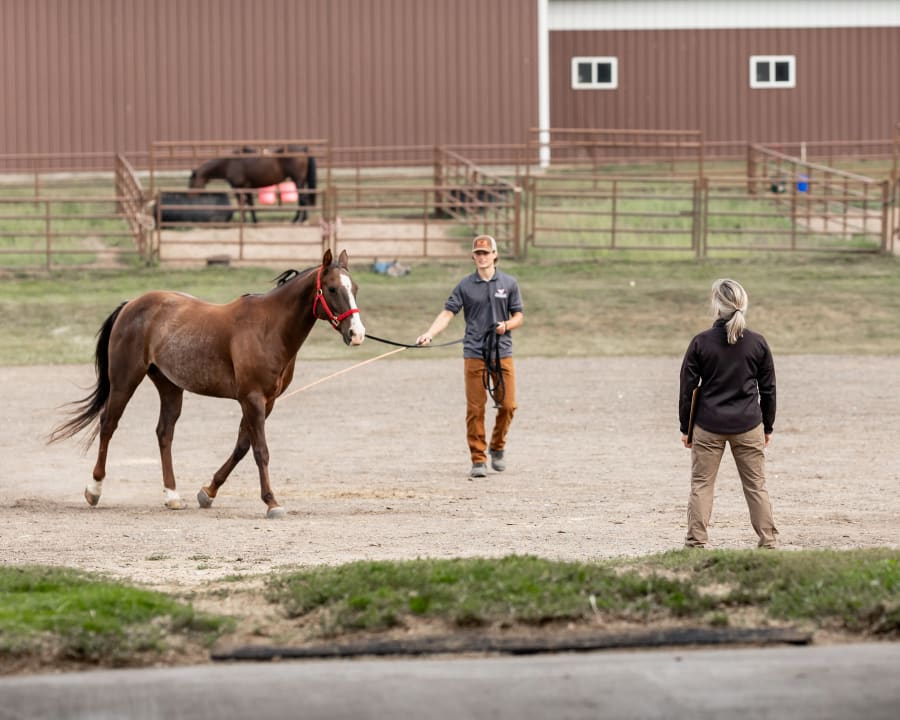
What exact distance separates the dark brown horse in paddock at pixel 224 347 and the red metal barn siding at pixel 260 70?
811 inches

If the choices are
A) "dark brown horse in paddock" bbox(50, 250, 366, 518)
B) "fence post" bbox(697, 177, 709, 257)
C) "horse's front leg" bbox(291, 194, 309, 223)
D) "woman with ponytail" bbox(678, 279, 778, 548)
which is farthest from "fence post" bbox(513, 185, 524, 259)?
"woman with ponytail" bbox(678, 279, 778, 548)

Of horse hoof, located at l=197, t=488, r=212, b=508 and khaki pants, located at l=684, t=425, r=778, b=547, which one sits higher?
khaki pants, located at l=684, t=425, r=778, b=547

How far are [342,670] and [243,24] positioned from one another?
1064 inches

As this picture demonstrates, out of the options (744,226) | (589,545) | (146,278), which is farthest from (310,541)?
(744,226)

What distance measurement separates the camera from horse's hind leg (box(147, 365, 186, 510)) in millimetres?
11156

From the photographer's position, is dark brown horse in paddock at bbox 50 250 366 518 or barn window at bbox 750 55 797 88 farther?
barn window at bbox 750 55 797 88

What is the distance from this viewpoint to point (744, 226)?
2797 centimetres

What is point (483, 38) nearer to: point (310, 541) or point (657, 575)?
point (310, 541)

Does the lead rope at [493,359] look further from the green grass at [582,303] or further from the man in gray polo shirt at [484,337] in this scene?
the green grass at [582,303]

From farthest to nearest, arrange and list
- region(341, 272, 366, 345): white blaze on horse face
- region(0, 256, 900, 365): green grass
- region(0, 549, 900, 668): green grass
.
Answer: region(0, 256, 900, 365): green grass, region(341, 272, 366, 345): white blaze on horse face, region(0, 549, 900, 668): green grass

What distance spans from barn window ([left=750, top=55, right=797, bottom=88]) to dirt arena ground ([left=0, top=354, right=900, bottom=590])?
16814 millimetres

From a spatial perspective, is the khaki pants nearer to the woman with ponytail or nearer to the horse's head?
the woman with ponytail

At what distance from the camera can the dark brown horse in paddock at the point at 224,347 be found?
A: 1085cm

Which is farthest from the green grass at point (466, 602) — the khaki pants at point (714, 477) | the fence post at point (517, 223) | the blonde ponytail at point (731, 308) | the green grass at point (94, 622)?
the fence post at point (517, 223)
